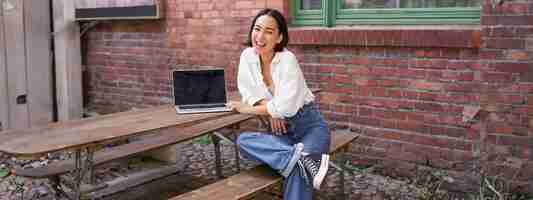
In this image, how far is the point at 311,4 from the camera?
4.86m

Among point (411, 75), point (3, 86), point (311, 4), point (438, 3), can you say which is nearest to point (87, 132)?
point (411, 75)

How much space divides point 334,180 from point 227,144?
150cm

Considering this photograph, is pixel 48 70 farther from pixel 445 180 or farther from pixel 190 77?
pixel 445 180

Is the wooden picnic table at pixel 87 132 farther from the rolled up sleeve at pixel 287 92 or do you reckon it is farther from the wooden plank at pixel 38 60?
the wooden plank at pixel 38 60

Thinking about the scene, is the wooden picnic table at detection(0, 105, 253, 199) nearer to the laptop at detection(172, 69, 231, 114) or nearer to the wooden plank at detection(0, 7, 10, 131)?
the laptop at detection(172, 69, 231, 114)

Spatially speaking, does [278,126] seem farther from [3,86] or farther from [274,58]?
[3,86]

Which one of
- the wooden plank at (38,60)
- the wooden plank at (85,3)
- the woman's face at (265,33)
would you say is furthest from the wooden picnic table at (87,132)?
the wooden plank at (85,3)

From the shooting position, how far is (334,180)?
4375 mm

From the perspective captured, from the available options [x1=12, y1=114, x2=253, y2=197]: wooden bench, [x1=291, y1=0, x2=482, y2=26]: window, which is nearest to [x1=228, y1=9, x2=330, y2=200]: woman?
[x1=12, y1=114, x2=253, y2=197]: wooden bench

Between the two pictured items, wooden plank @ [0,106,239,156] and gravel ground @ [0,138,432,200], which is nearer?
wooden plank @ [0,106,239,156]

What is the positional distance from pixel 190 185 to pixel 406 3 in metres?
2.19

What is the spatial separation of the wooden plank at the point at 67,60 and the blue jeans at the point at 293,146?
363 cm

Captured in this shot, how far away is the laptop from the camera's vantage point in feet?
11.3

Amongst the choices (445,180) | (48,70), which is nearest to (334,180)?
(445,180)
